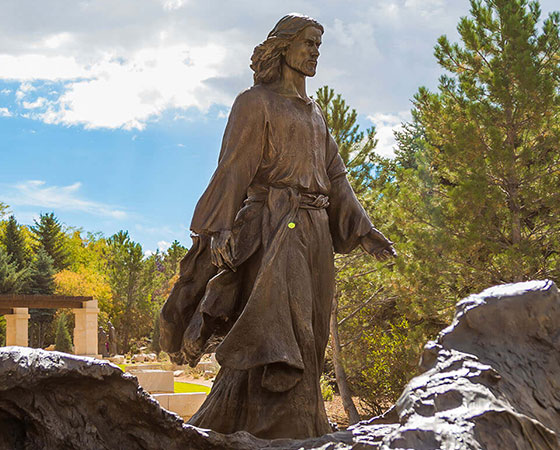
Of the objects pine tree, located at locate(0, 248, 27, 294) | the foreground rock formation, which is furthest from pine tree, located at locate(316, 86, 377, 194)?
pine tree, located at locate(0, 248, 27, 294)

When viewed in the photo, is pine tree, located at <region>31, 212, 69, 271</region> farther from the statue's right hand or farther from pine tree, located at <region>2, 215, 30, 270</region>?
the statue's right hand

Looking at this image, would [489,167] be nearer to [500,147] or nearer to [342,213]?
[500,147]

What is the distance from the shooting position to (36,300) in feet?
85.3

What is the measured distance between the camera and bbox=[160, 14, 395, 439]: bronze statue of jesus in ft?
11.7

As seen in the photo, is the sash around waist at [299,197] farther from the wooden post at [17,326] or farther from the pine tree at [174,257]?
the pine tree at [174,257]

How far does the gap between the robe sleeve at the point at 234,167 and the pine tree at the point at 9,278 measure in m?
36.6

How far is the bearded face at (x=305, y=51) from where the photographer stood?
4.01 metres

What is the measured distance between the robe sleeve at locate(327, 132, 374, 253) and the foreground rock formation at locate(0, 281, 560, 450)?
225 centimetres

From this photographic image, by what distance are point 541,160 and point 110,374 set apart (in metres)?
10.4

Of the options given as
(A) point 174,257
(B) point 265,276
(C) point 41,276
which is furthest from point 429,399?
(A) point 174,257

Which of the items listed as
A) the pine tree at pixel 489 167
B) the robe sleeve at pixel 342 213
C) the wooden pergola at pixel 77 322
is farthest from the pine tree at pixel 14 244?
the robe sleeve at pixel 342 213

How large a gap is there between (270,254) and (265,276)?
5.1 inches

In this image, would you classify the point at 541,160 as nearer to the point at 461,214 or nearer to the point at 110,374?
the point at 461,214

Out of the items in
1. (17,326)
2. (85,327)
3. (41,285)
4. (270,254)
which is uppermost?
(41,285)
